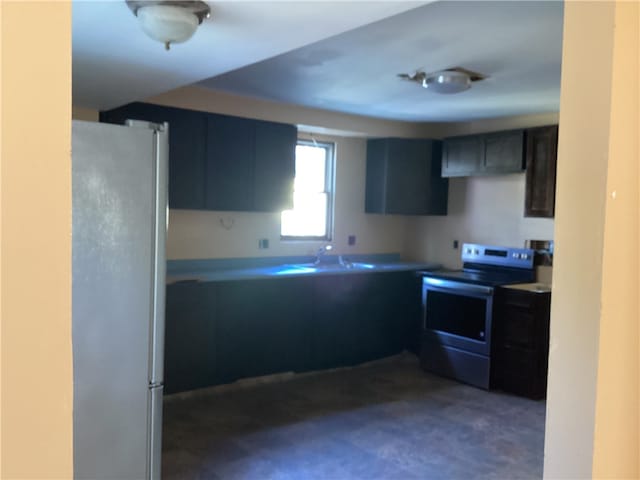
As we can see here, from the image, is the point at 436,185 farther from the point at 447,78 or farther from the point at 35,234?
the point at 35,234

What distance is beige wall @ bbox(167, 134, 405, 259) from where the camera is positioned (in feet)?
14.7

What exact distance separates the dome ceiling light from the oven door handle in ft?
5.60

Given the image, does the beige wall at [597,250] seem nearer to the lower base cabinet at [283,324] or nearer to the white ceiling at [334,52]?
the white ceiling at [334,52]

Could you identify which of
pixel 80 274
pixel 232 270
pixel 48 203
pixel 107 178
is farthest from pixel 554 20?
pixel 232 270

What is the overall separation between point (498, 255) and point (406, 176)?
3.84ft

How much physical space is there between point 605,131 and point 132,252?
4.88 feet

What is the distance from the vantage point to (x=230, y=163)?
4.42m

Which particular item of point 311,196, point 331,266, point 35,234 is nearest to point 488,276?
point 331,266

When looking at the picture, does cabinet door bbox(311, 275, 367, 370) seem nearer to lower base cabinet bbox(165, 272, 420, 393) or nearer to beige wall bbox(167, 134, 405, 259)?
lower base cabinet bbox(165, 272, 420, 393)

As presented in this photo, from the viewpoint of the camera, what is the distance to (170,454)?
10.5ft

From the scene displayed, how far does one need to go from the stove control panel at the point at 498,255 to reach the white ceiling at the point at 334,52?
4.19 ft

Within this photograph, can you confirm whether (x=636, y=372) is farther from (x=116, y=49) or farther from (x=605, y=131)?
(x=116, y=49)

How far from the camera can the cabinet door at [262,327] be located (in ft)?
14.0

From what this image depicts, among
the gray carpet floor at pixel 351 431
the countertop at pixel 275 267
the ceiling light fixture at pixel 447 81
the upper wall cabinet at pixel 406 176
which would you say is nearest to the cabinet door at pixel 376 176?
the upper wall cabinet at pixel 406 176
